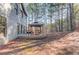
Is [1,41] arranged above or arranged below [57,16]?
below

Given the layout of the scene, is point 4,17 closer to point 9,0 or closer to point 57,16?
point 9,0

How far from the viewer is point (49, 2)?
2254 millimetres

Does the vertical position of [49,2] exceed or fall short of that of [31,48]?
it exceeds it

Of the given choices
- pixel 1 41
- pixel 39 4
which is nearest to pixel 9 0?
pixel 39 4

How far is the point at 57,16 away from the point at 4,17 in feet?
2.24

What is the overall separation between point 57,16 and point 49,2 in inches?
8.4

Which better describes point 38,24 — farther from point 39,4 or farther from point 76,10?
point 76,10
